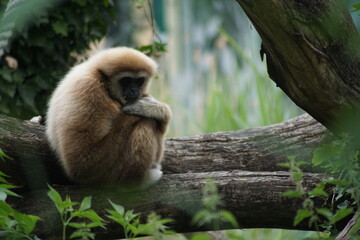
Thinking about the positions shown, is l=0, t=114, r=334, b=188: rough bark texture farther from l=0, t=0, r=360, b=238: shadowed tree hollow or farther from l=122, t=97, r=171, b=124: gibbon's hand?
l=122, t=97, r=171, b=124: gibbon's hand

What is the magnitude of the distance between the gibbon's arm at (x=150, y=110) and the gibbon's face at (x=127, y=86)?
5.0 inches

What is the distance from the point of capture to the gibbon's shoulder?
181 inches

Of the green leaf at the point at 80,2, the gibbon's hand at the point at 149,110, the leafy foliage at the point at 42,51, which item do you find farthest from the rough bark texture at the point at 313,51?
the green leaf at the point at 80,2

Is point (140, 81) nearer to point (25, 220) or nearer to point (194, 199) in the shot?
point (194, 199)

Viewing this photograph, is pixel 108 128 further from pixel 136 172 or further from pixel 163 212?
pixel 163 212

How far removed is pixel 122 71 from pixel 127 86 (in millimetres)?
148

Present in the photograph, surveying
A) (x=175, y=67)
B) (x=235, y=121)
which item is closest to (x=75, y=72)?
(x=235, y=121)

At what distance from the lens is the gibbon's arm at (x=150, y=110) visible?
4.50m

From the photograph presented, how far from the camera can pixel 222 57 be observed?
1802cm

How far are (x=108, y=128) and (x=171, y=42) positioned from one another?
508 inches

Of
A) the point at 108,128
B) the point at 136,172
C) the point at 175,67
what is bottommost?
the point at 136,172

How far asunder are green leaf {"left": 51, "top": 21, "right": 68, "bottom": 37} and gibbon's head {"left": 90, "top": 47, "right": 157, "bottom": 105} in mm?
1589

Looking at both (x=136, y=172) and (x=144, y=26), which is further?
(x=144, y=26)

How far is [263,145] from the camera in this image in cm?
519
